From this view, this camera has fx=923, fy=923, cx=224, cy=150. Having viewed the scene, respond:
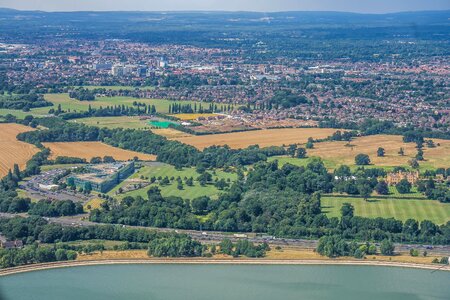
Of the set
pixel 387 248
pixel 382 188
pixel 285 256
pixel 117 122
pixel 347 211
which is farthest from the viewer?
pixel 117 122

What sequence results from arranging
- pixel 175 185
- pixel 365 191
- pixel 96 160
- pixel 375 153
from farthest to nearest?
pixel 375 153 → pixel 96 160 → pixel 175 185 → pixel 365 191

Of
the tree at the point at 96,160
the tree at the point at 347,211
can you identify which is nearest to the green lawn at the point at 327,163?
the tree at the point at 96,160

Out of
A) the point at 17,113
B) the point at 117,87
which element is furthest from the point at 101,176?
the point at 117,87

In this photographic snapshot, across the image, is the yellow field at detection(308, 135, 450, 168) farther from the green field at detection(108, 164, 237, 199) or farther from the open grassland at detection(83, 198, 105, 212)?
the open grassland at detection(83, 198, 105, 212)

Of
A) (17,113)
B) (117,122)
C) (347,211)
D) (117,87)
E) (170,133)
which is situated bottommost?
(117,87)

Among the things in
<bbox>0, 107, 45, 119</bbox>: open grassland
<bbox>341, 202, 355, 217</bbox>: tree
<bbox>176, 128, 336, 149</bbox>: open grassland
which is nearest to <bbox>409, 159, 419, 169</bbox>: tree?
<bbox>176, 128, 336, 149</bbox>: open grassland

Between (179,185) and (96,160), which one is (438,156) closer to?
(179,185)

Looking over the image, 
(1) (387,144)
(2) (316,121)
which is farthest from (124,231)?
(2) (316,121)
